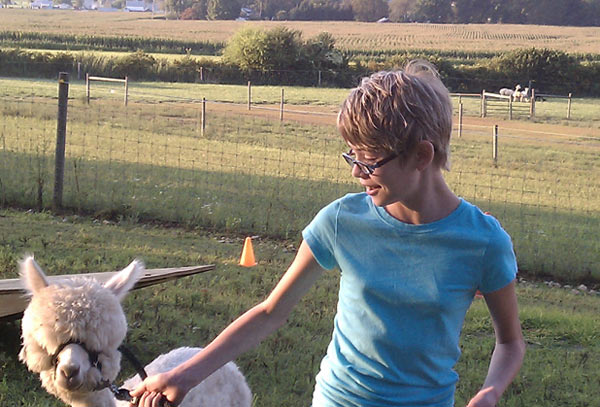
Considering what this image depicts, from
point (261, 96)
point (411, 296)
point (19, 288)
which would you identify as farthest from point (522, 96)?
point (411, 296)

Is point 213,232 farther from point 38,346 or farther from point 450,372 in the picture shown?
point 450,372

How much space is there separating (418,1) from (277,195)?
4703 inches

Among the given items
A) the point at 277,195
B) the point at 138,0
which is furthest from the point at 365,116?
the point at 138,0

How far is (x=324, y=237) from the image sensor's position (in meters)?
2.63

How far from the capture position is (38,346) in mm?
3236

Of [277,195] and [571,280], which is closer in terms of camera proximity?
[571,280]

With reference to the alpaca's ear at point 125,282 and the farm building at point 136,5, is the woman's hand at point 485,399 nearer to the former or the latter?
the alpaca's ear at point 125,282

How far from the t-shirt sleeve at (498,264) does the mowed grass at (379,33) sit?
235 ft

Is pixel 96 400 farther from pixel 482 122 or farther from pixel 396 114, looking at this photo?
pixel 482 122

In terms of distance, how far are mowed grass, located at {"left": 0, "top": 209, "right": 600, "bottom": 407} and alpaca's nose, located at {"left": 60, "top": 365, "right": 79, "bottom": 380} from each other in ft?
7.55

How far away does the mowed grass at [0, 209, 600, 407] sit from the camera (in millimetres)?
5895

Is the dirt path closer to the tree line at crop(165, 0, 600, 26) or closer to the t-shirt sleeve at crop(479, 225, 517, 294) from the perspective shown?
the t-shirt sleeve at crop(479, 225, 517, 294)

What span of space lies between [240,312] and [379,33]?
9120 centimetres

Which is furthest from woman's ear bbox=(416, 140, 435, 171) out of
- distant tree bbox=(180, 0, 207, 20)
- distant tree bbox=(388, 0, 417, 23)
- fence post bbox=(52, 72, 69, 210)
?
distant tree bbox=(180, 0, 207, 20)
